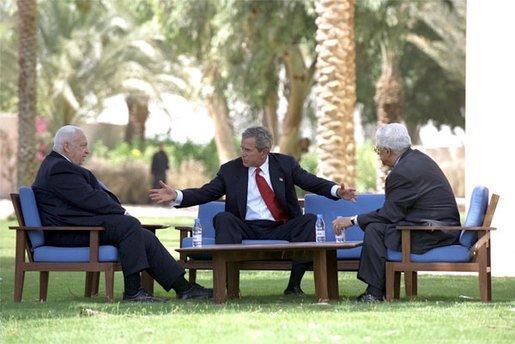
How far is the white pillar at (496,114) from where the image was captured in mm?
15539

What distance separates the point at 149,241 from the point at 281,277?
4066mm

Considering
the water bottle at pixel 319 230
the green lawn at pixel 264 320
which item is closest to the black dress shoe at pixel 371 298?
the green lawn at pixel 264 320

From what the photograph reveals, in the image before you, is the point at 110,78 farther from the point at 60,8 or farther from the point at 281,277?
the point at 281,277

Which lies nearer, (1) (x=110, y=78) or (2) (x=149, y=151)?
(2) (x=149, y=151)

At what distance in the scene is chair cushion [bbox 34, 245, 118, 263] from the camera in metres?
11.7

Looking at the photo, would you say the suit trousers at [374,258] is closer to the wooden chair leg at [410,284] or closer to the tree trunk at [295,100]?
Result: the wooden chair leg at [410,284]

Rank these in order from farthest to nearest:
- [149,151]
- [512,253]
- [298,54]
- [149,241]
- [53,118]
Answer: [53,118] → [149,151] → [298,54] → [512,253] → [149,241]

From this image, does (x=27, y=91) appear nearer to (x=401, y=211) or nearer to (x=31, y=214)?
(x=31, y=214)

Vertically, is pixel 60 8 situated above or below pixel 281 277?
above

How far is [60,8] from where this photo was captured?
171 ft

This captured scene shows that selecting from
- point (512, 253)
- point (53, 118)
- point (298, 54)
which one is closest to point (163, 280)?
point (512, 253)

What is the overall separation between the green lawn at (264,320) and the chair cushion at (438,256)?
0.33 m

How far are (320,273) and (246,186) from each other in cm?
128

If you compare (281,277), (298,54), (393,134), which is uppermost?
(298,54)
